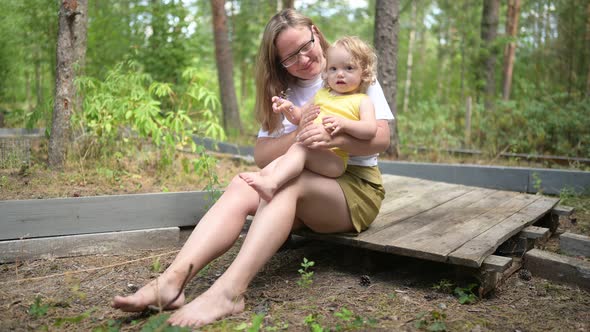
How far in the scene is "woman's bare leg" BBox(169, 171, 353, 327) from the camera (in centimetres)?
215

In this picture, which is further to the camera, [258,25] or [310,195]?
[258,25]

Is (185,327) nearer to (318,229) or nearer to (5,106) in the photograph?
(318,229)

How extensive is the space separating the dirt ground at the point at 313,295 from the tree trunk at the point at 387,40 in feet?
9.37

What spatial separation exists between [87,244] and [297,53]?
1810mm

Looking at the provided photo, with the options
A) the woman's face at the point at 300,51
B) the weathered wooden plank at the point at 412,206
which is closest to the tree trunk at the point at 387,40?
the weathered wooden plank at the point at 412,206

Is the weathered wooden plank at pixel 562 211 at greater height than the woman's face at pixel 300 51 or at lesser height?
lesser

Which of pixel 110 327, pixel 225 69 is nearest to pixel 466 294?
pixel 110 327

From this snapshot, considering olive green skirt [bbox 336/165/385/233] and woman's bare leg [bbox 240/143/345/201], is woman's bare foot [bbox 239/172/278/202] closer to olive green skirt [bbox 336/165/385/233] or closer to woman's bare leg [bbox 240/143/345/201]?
woman's bare leg [bbox 240/143/345/201]

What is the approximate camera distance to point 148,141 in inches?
187

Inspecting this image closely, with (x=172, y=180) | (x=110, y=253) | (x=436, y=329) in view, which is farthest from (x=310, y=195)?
(x=172, y=180)

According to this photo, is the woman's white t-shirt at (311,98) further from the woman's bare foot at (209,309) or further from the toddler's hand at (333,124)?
the woman's bare foot at (209,309)

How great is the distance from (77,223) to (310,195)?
1663mm

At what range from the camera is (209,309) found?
2141 millimetres

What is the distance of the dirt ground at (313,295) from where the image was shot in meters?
2.19
